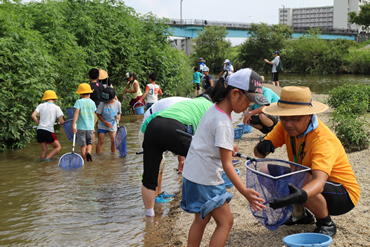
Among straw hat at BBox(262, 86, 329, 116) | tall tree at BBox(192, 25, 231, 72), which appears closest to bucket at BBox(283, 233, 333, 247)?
straw hat at BBox(262, 86, 329, 116)

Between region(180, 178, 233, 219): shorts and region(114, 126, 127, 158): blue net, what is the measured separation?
15.6ft

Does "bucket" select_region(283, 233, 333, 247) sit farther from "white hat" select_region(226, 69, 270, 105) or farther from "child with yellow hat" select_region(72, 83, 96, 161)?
"child with yellow hat" select_region(72, 83, 96, 161)

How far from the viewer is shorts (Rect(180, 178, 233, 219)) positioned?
2734 millimetres

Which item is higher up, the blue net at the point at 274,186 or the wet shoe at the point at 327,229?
the blue net at the point at 274,186

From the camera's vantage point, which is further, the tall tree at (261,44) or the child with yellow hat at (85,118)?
the tall tree at (261,44)

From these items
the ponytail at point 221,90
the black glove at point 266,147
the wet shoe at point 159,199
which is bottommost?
the wet shoe at point 159,199

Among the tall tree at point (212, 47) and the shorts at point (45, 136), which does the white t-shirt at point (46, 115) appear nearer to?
the shorts at point (45, 136)

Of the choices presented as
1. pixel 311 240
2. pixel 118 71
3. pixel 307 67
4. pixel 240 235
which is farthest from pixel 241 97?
pixel 307 67

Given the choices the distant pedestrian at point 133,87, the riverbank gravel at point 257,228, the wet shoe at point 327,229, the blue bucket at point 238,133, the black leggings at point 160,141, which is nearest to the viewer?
the wet shoe at point 327,229

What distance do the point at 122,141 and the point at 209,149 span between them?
498cm

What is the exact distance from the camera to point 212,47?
201 ft

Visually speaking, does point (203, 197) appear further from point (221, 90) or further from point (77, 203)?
point (77, 203)

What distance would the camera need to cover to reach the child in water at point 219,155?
103 inches

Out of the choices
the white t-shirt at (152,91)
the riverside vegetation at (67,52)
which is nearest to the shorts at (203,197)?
the riverside vegetation at (67,52)
